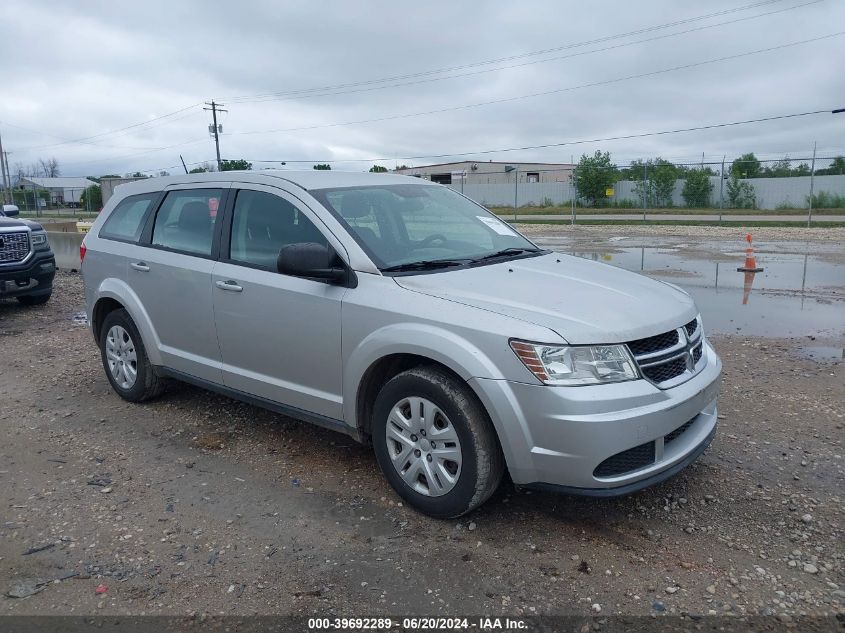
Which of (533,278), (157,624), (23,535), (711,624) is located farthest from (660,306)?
(23,535)

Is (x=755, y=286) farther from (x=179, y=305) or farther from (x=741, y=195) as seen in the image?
(x=741, y=195)

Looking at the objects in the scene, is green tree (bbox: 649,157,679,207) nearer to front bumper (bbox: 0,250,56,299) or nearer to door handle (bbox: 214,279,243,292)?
front bumper (bbox: 0,250,56,299)

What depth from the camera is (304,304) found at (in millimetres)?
4172

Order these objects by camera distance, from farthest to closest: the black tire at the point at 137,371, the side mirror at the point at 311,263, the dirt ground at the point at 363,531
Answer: the black tire at the point at 137,371 → the side mirror at the point at 311,263 → the dirt ground at the point at 363,531

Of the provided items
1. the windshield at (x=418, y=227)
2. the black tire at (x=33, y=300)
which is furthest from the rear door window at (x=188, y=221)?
the black tire at (x=33, y=300)

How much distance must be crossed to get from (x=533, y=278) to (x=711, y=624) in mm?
1931

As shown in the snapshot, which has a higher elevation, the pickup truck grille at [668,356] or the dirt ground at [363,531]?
the pickup truck grille at [668,356]

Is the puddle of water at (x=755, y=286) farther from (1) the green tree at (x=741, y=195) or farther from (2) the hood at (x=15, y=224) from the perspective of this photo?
(1) the green tree at (x=741, y=195)

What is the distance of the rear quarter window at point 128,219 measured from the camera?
18.5 feet

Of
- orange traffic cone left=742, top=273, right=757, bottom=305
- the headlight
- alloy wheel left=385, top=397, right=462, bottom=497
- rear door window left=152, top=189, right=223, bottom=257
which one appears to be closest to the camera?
the headlight

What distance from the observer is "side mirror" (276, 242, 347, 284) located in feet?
12.8

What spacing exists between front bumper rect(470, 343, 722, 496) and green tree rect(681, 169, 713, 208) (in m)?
32.3

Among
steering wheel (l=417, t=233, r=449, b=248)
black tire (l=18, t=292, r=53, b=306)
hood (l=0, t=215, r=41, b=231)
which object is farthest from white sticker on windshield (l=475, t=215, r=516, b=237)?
black tire (l=18, t=292, r=53, b=306)

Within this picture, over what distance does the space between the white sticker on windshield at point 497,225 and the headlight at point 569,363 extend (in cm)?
180
